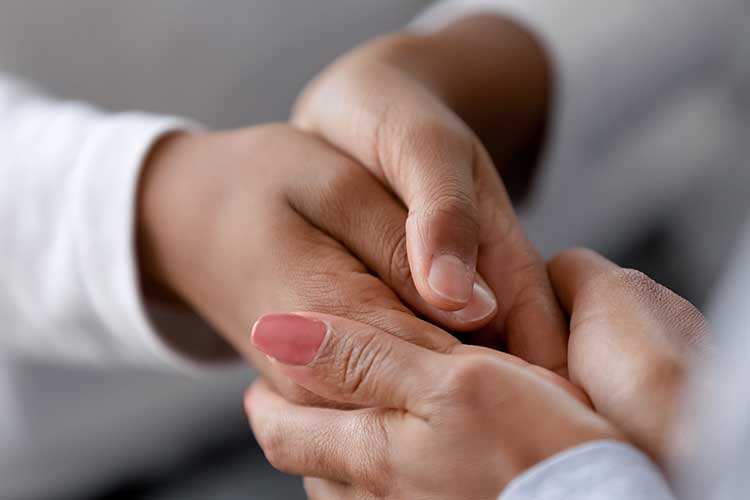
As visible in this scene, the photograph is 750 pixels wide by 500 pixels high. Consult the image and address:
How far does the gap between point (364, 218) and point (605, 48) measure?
218mm

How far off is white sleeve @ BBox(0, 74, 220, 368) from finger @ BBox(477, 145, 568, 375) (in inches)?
5.9

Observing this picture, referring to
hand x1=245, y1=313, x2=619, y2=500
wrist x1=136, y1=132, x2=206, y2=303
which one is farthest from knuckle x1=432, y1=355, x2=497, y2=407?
wrist x1=136, y1=132, x2=206, y2=303

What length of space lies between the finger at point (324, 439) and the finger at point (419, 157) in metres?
0.04

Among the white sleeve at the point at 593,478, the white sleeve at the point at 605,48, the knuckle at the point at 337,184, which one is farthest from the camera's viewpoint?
the white sleeve at the point at 605,48

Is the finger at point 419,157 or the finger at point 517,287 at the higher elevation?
the finger at point 419,157

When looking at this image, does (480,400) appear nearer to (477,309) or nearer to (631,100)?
(477,309)

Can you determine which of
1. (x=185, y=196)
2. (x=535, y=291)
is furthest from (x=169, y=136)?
(x=535, y=291)

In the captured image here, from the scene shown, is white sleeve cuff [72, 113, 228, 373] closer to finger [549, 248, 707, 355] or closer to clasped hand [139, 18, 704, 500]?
clasped hand [139, 18, 704, 500]

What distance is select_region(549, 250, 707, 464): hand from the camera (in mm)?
220

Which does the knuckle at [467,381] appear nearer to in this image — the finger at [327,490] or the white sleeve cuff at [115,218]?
the finger at [327,490]

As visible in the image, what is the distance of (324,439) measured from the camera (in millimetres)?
264

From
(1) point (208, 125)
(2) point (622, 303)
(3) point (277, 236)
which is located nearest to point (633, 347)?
(2) point (622, 303)

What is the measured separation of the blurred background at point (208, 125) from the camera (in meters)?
0.49

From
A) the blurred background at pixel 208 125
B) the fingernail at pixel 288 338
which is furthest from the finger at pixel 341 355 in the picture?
the blurred background at pixel 208 125
